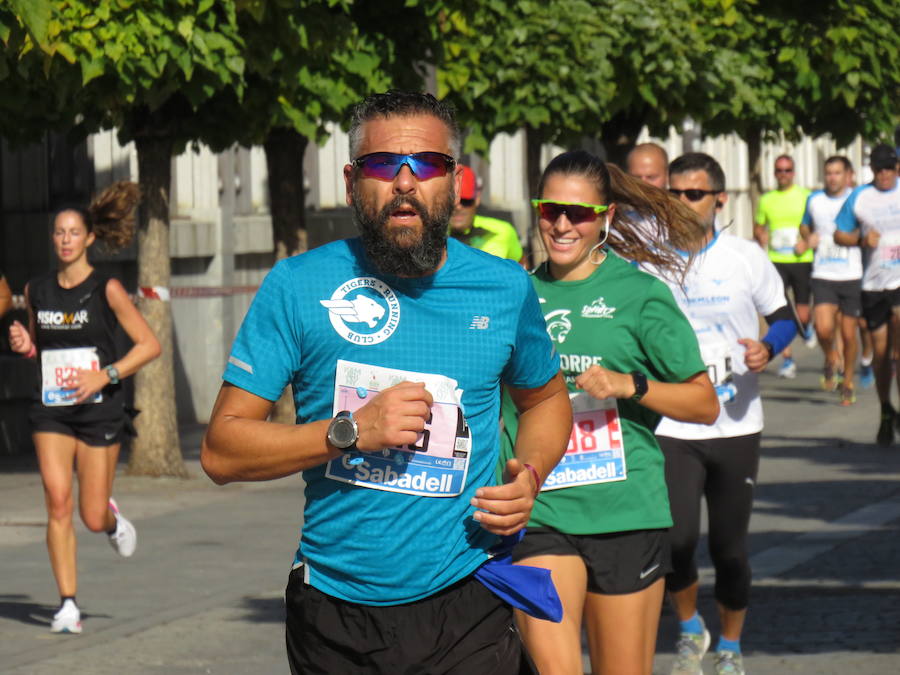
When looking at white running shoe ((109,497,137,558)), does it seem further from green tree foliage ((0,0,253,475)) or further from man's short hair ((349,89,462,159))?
man's short hair ((349,89,462,159))

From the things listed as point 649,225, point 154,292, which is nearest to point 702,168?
point 649,225

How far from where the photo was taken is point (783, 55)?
1695cm

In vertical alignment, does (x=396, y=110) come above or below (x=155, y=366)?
above

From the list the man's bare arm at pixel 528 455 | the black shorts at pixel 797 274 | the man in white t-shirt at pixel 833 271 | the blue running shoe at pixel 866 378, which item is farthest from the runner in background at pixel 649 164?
the blue running shoe at pixel 866 378

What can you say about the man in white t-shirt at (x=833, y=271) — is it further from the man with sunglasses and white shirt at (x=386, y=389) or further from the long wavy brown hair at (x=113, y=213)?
the man with sunglasses and white shirt at (x=386, y=389)

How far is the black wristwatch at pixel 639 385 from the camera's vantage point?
17.3ft

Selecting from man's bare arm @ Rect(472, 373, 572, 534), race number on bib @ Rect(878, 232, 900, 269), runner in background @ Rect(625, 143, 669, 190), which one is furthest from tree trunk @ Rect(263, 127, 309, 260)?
man's bare arm @ Rect(472, 373, 572, 534)

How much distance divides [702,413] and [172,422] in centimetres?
730

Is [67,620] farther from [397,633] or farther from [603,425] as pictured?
[397,633]

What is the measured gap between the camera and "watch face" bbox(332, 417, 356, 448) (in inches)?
132

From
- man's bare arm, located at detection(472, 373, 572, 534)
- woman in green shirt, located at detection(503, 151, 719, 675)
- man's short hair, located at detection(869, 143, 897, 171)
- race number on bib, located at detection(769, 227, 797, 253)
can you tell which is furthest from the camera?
race number on bib, located at detection(769, 227, 797, 253)

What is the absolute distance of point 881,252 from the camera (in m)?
13.5

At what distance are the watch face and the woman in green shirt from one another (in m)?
1.85

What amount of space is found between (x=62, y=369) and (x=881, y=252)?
23.5 feet
